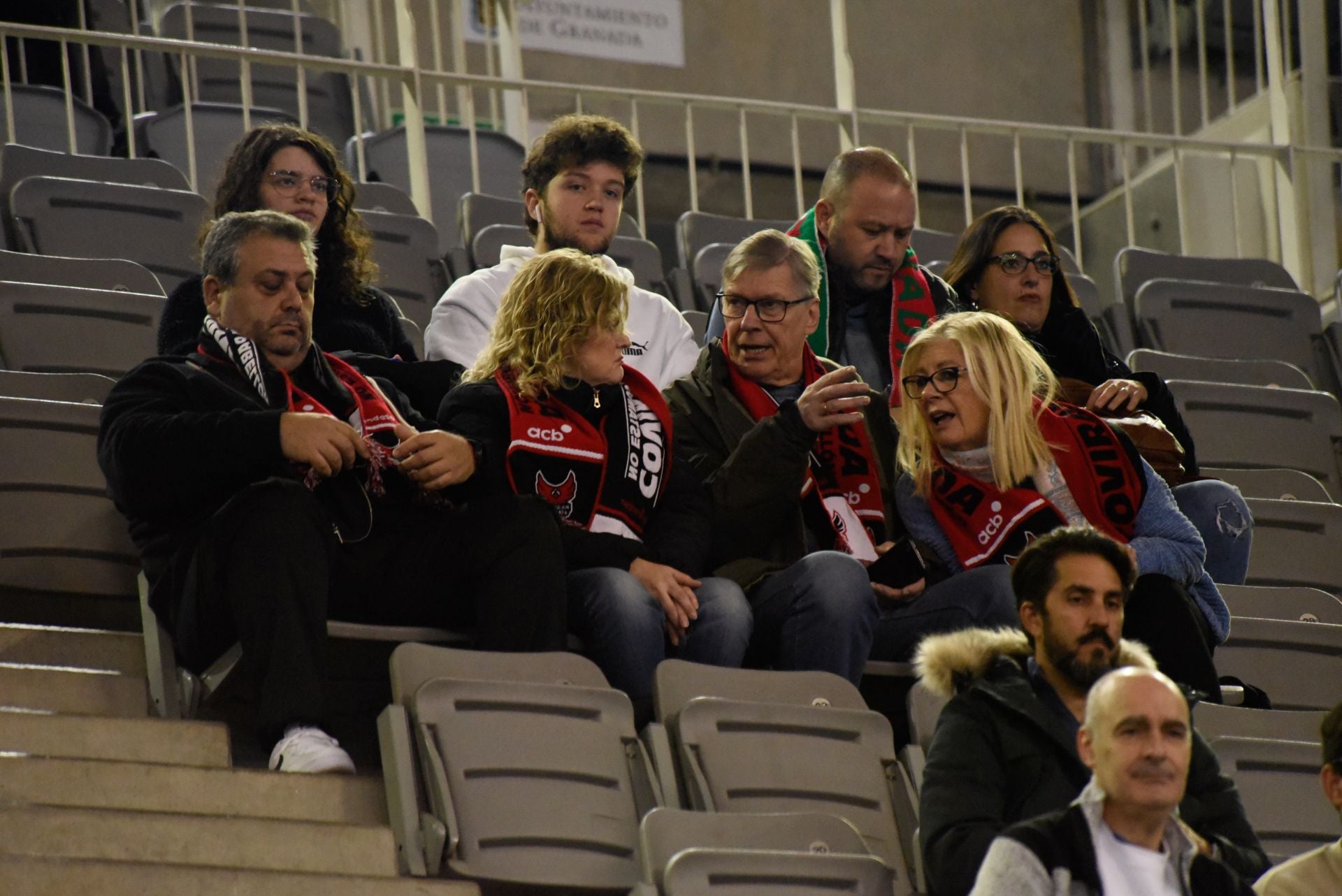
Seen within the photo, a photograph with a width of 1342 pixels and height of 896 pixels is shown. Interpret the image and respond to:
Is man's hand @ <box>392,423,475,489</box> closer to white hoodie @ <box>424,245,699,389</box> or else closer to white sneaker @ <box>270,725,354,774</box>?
white sneaker @ <box>270,725,354,774</box>

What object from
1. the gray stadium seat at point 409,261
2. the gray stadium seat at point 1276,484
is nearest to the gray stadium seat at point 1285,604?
the gray stadium seat at point 1276,484

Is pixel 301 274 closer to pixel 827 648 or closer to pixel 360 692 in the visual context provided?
pixel 360 692

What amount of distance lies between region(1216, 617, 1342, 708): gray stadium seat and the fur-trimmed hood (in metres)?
1.08

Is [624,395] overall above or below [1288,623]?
above

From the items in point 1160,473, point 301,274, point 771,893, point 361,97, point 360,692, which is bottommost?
point 771,893

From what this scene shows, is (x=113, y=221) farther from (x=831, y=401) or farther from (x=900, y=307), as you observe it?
(x=831, y=401)

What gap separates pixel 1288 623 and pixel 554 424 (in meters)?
1.52

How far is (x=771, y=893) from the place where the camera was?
275 cm

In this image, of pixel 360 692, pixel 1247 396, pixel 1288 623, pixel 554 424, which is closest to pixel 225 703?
pixel 360 692

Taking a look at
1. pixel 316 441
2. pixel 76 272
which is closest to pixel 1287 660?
pixel 316 441

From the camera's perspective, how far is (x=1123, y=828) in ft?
8.05

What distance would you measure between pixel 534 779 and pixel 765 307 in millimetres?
1088

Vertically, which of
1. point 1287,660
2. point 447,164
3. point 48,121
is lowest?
point 1287,660

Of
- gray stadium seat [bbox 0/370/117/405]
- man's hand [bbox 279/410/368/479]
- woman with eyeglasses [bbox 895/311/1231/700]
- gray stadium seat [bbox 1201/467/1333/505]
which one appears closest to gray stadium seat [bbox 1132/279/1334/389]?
gray stadium seat [bbox 1201/467/1333/505]
